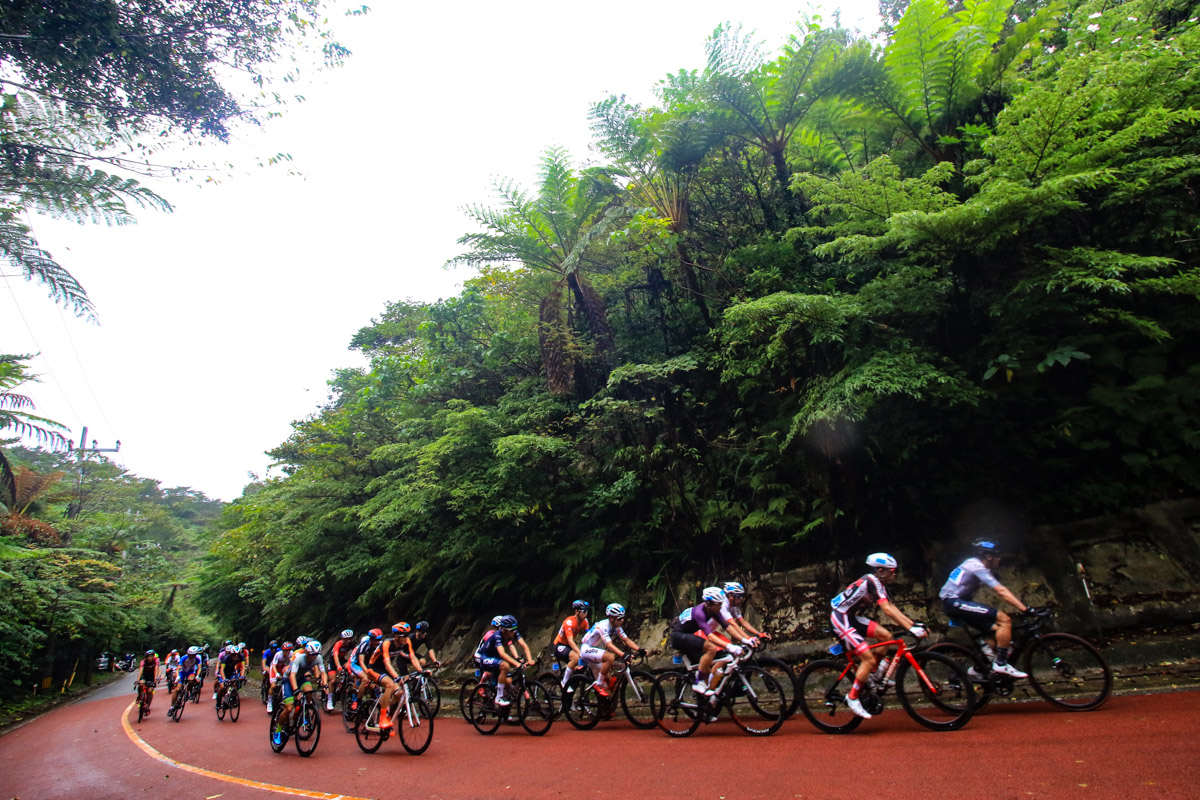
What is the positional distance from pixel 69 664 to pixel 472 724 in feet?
122

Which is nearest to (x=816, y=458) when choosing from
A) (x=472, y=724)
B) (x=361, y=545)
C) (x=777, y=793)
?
(x=777, y=793)

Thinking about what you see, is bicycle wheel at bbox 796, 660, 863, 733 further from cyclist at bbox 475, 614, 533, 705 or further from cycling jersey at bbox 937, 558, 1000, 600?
→ cyclist at bbox 475, 614, 533, 705

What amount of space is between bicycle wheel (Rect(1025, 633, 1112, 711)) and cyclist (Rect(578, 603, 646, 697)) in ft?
14.3

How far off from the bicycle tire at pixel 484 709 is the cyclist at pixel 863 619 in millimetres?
5420

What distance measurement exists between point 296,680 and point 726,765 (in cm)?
646

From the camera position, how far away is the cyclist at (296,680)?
7.97 meters

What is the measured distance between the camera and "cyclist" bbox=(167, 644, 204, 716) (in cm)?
1542

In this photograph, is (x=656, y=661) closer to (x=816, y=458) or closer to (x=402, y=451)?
(x=816, y=458)

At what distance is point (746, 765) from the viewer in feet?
16.1

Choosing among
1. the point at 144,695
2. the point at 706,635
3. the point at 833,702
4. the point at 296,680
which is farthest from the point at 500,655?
the point at 144,695

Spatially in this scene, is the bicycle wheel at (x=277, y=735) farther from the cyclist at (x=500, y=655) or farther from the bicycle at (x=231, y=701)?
the bicycle at (x=231, y=701)

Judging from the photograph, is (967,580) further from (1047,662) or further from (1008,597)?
(1047,662)

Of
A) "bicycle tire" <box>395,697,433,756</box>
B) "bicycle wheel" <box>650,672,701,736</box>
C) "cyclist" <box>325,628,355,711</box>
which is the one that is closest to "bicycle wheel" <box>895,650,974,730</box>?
"bicycle wheel" <box>650,672,701,736</box>

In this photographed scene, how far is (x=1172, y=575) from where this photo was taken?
6422 millimetres
